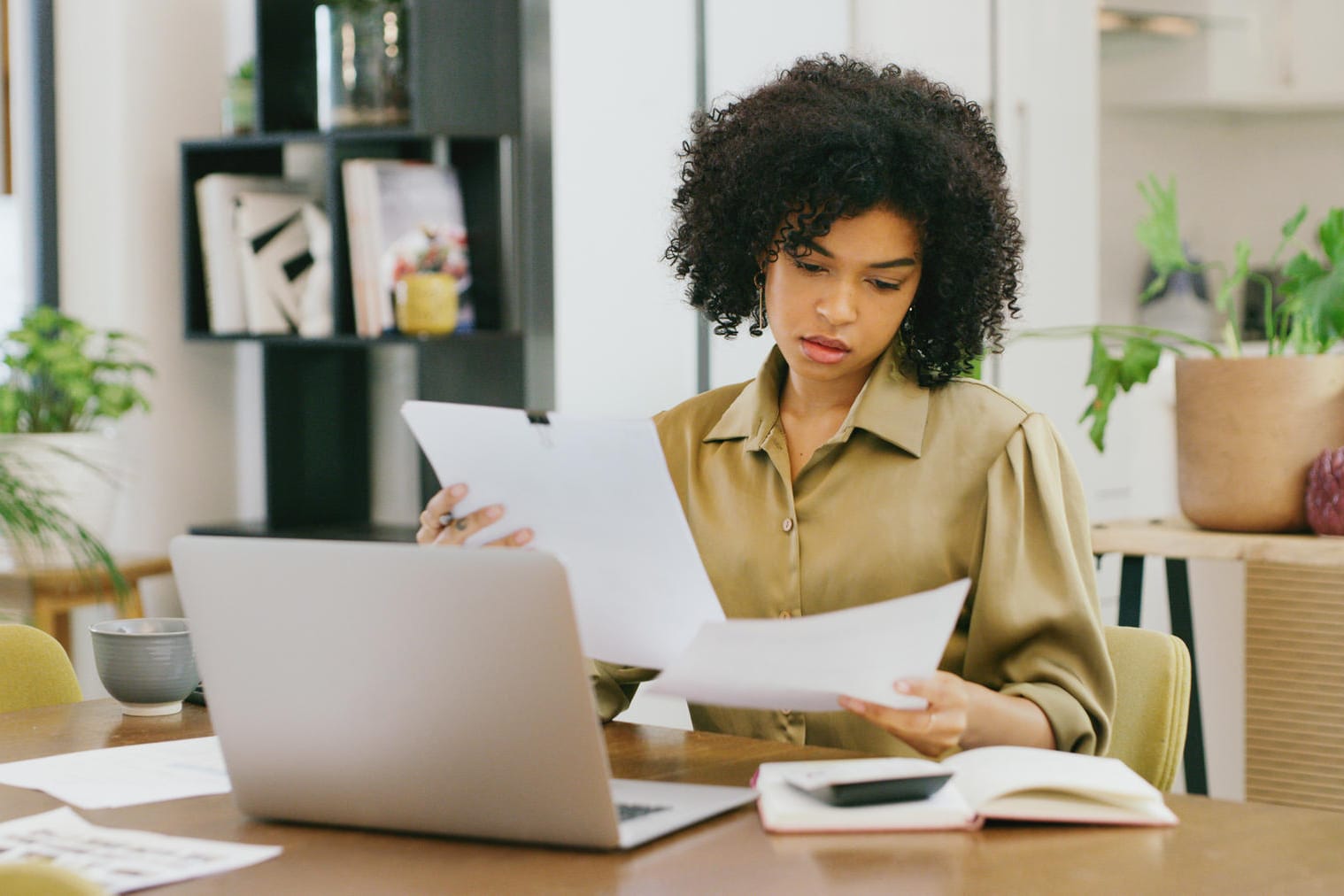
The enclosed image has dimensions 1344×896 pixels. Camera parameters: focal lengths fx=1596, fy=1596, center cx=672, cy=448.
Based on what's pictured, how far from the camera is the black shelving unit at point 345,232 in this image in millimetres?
2912

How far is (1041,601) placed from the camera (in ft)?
4.58

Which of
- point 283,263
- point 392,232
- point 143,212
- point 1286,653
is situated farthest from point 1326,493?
point 143,212

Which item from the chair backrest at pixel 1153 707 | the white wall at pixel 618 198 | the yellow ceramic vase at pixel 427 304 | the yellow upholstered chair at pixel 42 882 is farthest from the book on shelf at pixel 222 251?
the yellow upholstered chair at pixel 42 882

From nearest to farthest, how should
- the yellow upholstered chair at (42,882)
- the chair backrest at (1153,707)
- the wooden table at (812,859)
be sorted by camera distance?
the yellow upholstered chair at (42,882) < the wooden table at (812,859) < the chair backrest at (1153,707)

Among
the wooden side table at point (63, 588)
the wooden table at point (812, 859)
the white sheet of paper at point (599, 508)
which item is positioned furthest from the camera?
the wooden side table at point (63, 588)

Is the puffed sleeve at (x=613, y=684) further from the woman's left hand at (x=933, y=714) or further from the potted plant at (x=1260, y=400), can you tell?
the potted plant at (x=1260, y=400)

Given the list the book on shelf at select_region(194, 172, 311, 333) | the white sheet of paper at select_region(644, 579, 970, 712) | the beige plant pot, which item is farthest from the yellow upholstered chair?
the book on shelf at select_region(194, 172, 311, 333)

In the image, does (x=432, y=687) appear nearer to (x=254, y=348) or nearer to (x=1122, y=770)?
(x=1122, y=770)

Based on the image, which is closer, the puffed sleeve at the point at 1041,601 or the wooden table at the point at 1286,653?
the puffed sleeve at the point at 1041,601

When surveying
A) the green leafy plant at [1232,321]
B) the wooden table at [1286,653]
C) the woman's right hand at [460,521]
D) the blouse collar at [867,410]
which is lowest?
the wooden table at [1286,653]

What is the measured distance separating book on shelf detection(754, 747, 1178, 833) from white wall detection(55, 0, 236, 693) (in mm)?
2496

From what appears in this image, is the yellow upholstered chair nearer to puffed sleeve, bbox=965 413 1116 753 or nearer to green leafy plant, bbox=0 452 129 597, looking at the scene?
puffed sleeve, bbox=965 413 1116 753

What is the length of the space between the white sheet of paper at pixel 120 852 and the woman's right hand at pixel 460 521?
1.10 feet

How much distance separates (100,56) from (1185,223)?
2.94 metres
